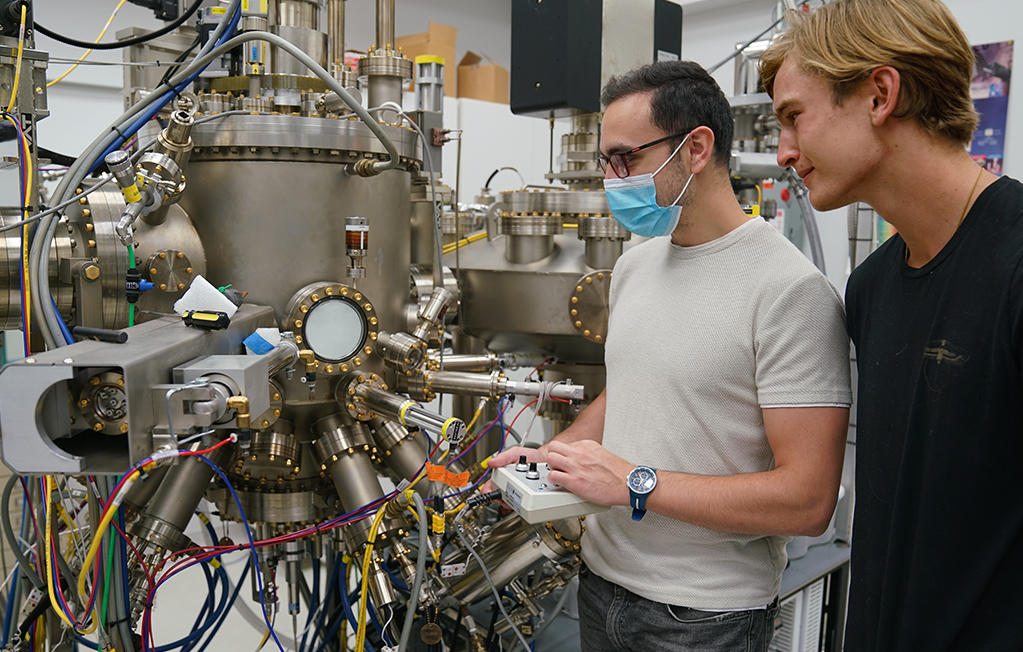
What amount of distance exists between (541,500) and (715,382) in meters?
0.29

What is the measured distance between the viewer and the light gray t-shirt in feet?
3.27

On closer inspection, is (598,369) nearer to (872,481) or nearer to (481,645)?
(481,645)

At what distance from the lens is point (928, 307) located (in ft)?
2.78

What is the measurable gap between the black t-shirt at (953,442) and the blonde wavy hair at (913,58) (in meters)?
0.10

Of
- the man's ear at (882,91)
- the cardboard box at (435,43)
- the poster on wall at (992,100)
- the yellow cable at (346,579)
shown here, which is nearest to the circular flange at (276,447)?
the yellow cable at (346,579)

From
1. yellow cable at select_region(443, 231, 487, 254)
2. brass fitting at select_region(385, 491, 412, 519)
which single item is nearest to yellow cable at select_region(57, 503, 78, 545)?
brass fitting at select_region(385, 491, 412, 519)

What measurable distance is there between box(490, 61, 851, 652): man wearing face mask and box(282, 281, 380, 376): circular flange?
413 mm

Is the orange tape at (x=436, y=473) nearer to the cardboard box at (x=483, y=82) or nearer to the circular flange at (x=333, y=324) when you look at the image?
the circular flange at (x=333, y=324)

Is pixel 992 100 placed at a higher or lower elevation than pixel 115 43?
higher

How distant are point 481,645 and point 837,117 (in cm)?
115

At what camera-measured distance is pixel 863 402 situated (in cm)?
98

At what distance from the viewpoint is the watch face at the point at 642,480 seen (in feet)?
3.36

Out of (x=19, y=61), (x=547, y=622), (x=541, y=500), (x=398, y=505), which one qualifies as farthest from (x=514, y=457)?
(x=19, y=61)

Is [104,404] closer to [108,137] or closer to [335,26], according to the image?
[108,137]
